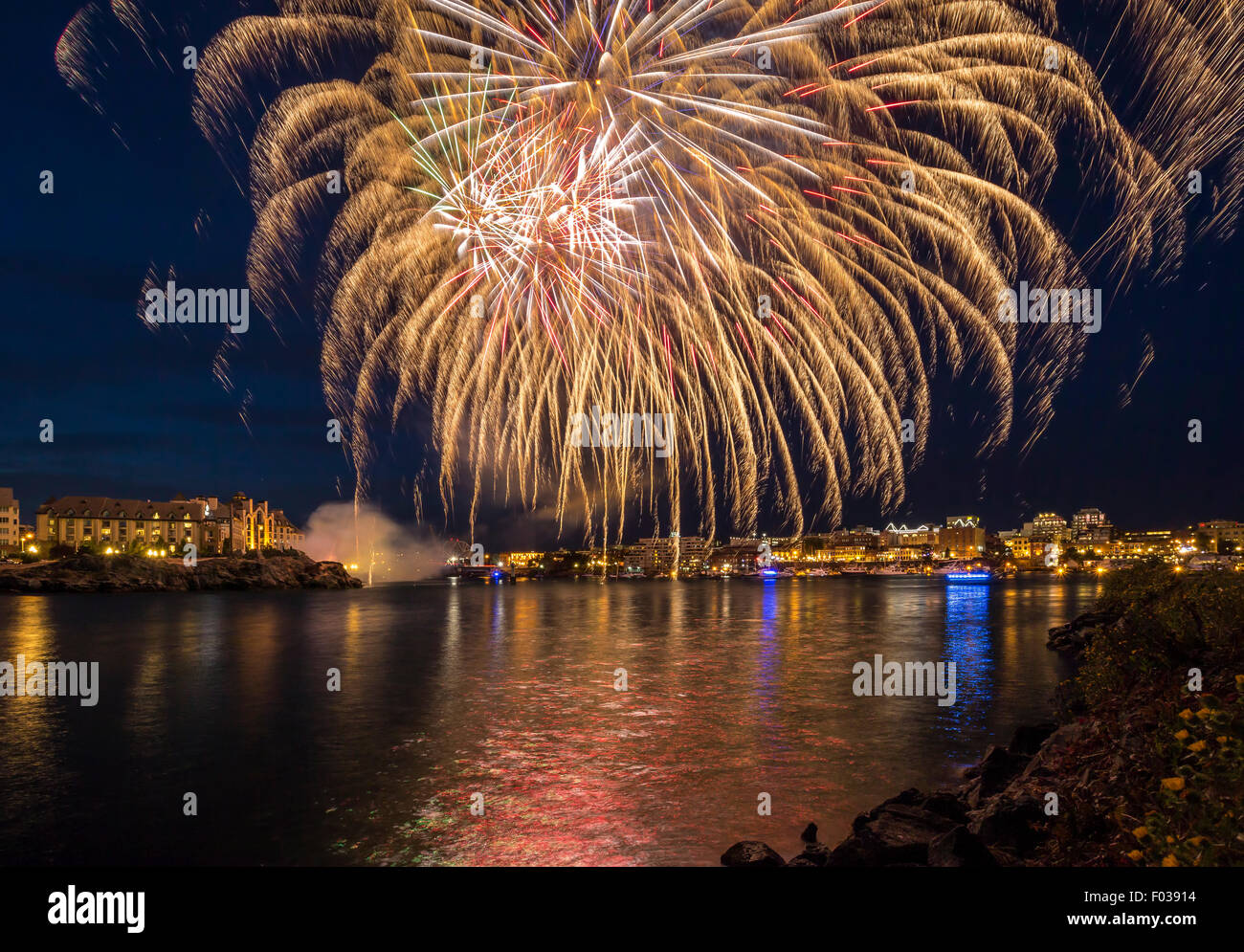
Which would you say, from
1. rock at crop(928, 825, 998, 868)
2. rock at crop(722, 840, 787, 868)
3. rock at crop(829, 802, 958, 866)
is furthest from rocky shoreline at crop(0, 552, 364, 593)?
→ rock at crop(928, 825, 998, 868)

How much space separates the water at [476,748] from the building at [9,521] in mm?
120906

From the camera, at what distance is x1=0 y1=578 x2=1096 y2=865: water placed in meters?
13.8

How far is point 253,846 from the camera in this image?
13375 mm

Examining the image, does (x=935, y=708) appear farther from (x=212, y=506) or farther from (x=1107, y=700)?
(x=212, y=506)

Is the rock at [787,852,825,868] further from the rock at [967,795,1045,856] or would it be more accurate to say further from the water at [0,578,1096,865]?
the rock at [967,795,1045,856]

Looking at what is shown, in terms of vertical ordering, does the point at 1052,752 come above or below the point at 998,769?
above

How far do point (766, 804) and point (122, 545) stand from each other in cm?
16271

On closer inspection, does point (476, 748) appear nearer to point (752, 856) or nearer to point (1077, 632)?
point (752, 856)

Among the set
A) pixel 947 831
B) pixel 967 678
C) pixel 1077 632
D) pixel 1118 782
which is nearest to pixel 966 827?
pixel 947 831

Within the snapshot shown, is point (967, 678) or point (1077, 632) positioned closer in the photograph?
point (967, 678)

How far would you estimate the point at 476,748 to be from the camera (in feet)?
67.7

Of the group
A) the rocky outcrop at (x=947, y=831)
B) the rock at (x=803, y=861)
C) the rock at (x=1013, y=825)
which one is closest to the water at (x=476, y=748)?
the rocky outcrop at (x=947, y=831)

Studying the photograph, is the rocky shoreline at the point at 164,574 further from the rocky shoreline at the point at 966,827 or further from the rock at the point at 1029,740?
the rock at the point at 1029,740

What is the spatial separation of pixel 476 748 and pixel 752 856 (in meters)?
11.7
